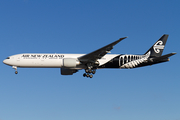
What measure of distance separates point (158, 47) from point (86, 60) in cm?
1202

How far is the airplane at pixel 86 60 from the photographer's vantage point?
43.3 m

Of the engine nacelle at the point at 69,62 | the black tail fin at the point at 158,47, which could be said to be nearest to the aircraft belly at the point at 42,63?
the engine nacelle at the point at 69,62

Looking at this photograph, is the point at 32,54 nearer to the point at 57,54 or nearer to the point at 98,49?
the point at 57,54

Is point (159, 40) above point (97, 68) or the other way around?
above

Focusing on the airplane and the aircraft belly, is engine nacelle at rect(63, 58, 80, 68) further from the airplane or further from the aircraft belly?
the aircraft belly

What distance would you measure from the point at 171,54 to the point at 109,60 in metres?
8.94

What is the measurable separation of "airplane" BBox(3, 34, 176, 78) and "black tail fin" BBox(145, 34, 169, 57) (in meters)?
0.68

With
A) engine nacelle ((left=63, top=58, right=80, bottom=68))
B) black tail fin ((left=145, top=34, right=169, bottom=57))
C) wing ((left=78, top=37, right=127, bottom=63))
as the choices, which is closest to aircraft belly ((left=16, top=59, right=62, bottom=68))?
engine nacelle ((left=63, top=58, right=80, bottom=68))

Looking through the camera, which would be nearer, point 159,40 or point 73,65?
point 73,65

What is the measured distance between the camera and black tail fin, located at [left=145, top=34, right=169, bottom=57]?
4656 cm

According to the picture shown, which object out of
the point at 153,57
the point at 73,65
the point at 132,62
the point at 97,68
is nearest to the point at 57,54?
the point at 73,65

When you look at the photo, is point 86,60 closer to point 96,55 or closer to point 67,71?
point 96,55

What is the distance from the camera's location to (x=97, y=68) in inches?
1775

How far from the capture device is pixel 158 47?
47.2 meters
